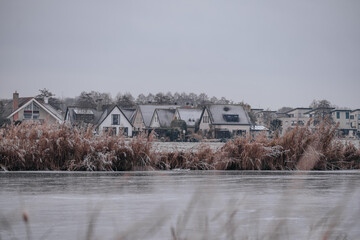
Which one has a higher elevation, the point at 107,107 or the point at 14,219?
the point at 107,107

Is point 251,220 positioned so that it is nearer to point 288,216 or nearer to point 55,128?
point 288,216

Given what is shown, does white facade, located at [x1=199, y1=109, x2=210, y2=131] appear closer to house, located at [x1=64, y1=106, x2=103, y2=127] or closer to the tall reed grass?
house, located at [x1=64, y1=106, x2=103, y2=127]

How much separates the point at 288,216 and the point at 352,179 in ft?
20.7

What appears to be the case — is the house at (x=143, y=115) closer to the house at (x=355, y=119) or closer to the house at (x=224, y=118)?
the house at (x=224, y=118)

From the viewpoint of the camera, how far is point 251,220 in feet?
21.6

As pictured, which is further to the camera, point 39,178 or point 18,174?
point 18,174

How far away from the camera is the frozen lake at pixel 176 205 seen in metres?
5.69

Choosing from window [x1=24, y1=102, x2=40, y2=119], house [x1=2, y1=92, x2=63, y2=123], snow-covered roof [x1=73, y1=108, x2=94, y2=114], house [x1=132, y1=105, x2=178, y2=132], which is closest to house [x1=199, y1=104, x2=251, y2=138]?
house [x1=132, y1=105, x2=178, y2=132]

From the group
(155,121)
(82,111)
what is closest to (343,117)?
(155,121)

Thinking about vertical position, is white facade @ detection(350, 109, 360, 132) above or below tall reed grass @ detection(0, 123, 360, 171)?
above

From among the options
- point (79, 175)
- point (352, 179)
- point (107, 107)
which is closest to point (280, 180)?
point (352, 179)

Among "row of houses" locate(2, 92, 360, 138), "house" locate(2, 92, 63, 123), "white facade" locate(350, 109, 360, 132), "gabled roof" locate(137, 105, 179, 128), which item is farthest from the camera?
"white facade" locate(350, 109, 360, 132)

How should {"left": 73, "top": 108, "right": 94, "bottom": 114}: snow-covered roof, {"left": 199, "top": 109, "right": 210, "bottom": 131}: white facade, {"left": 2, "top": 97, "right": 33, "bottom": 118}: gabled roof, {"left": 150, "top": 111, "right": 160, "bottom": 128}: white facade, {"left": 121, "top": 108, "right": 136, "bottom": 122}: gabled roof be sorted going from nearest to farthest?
{"left": 2, "top": 97, "right": 33, "bottom": 118}: gabled roof
{"left": 199, "top": 109, "right": 210, "bottom": 131}: white facade
{"left": 73, "top": 108, "right": 94, "bottom": 114}: snow-covered roof
{"left": 150, "top": 111, "right": 160, "bottom": 128}: white facade
{"left": 121, "top": 108, "right": 136, "bottom": 122}: gabled roof

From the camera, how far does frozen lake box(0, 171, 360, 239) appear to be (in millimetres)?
5691
